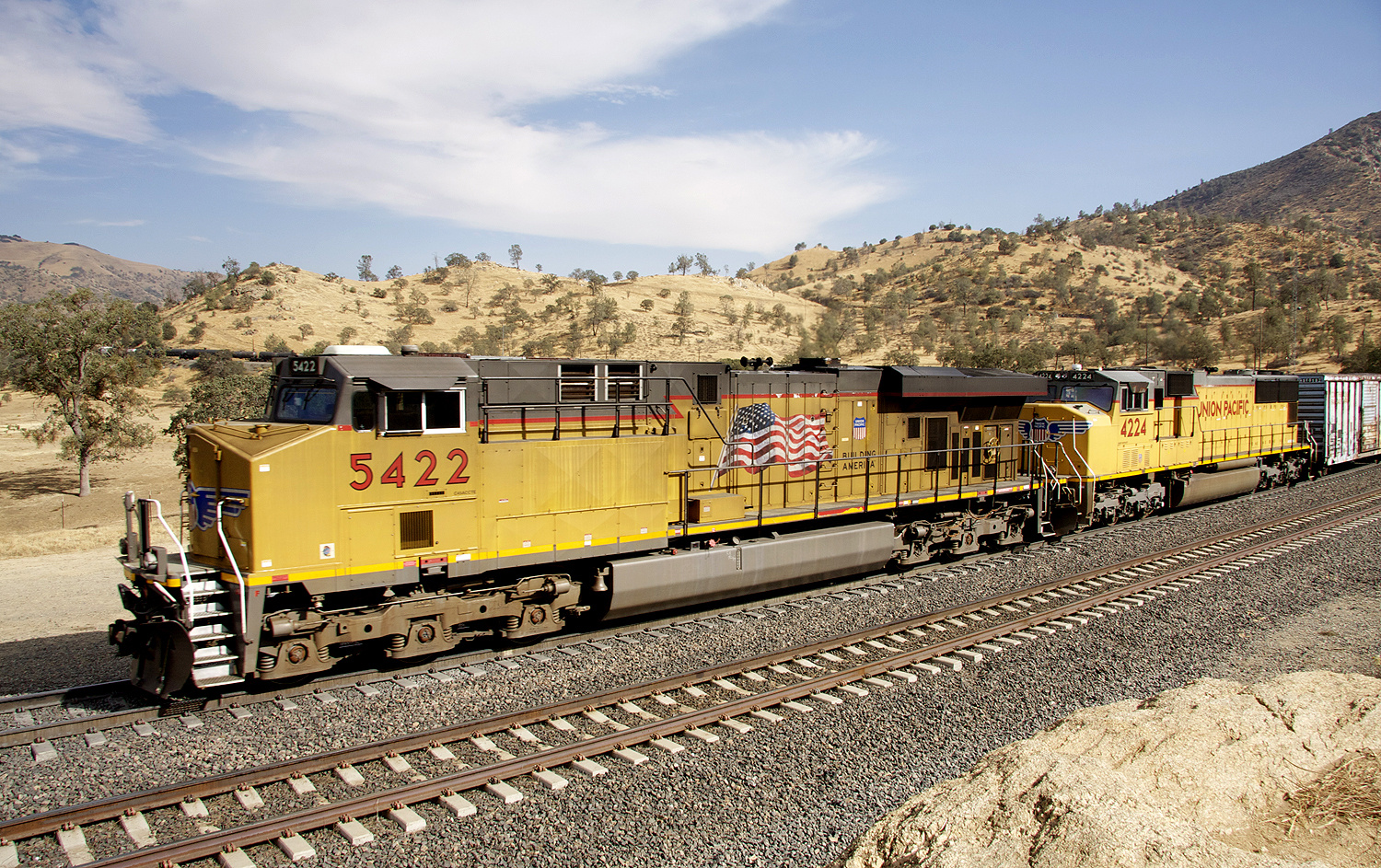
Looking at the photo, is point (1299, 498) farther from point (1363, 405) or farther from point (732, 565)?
point (732, 565)

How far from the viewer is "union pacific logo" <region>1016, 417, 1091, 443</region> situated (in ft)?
50.0

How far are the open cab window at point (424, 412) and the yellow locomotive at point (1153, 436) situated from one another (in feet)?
37.1

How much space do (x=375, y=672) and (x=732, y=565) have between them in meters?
4.47

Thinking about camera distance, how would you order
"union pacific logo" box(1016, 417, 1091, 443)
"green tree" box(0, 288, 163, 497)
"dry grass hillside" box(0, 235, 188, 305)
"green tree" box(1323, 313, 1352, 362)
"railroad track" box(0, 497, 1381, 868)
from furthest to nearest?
"dry grass hillside" box(0, 235, 188, 305), "green tree" box(1323, 313, 1352, 362), "green tree" box(0, 288, 163, 497), "union pacific logo" box(1016, 417, 1091, 443), "railroad track" box(0, 497, 1381, 868)

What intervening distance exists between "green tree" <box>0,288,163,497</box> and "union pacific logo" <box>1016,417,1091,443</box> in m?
23.5

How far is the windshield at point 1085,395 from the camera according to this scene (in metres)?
16.1

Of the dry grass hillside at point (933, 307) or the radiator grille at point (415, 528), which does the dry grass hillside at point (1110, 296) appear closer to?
the dry grass hillside at point (933, 307)

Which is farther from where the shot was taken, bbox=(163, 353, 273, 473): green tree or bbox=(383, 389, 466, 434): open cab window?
bbox=(163, 353, 273, 473): green tree

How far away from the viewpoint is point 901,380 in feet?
40.4

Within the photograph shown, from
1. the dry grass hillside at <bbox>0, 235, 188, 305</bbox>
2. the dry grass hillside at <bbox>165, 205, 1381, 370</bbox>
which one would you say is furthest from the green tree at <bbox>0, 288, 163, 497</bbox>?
the dry grass hillside at <bbox>0, 235, 188, 305</bbox>

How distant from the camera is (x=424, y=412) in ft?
25.2

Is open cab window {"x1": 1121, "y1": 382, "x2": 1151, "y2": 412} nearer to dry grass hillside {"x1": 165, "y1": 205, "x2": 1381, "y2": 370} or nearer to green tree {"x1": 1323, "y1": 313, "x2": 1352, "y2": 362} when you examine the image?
dry grass hillside {"x1": 165, "y1": 205, "x2": 1381, "y2": 370}

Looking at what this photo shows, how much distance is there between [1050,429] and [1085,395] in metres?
1.76

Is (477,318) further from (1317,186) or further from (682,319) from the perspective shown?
(1317,186)
